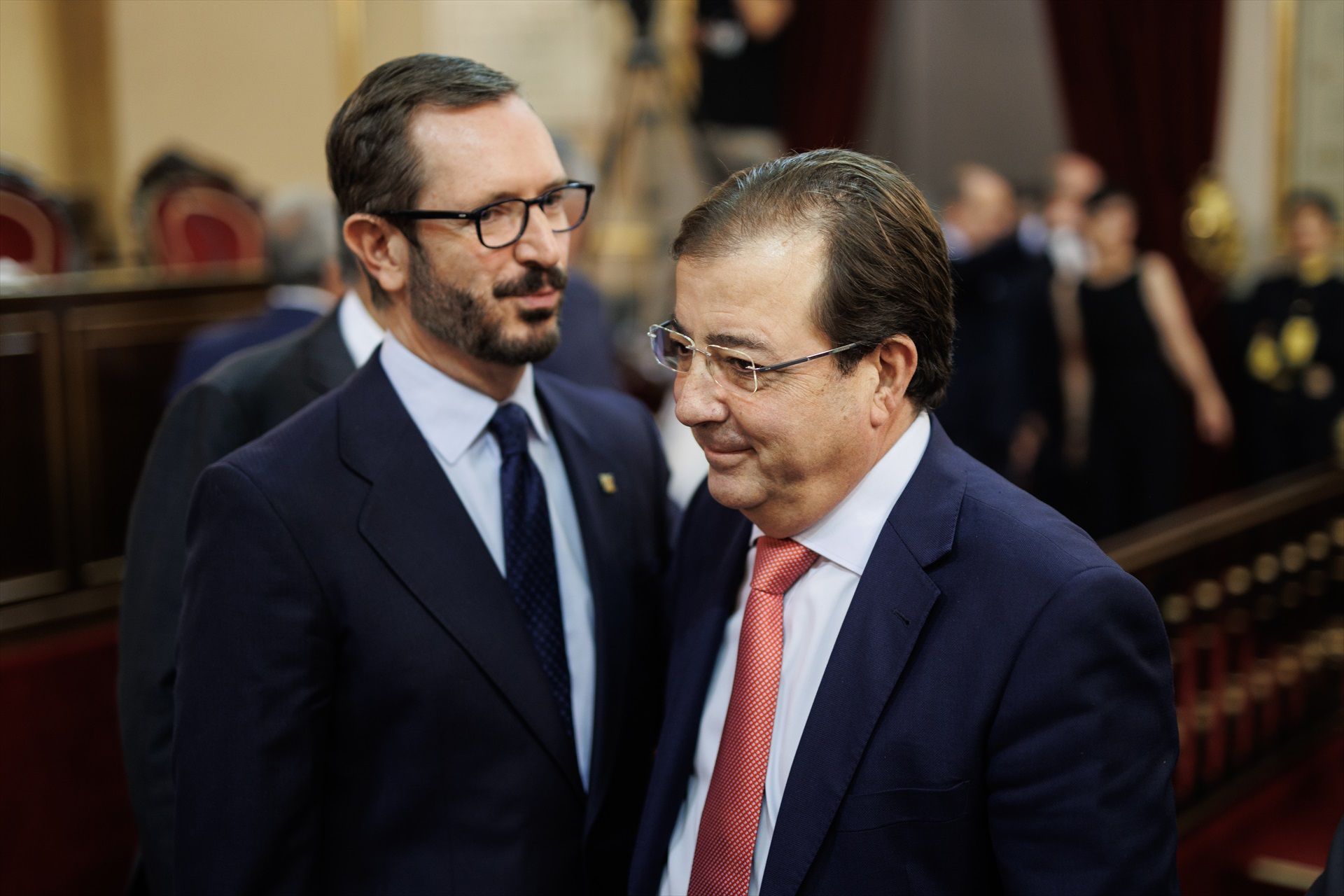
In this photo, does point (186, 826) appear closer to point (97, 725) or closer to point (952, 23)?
point (97, 725)

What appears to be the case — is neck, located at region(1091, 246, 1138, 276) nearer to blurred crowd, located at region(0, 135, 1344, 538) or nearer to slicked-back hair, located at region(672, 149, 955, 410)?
blurred crowd, located at region(0, 135, 1344, 538)

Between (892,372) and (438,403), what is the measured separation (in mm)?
679

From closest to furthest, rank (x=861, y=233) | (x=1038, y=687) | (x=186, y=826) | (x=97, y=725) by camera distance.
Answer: (x=1038, y=687)
(x=861, y=233)
(x=186, y=826)
(x=97, y=725)

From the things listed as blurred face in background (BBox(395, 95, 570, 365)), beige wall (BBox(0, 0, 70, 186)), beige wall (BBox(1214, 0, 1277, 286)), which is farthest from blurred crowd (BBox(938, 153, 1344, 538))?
beige wall (BBox(0, 0, 70, 186))

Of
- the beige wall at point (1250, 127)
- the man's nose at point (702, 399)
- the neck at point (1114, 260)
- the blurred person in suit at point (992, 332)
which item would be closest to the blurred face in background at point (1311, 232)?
the beige wall at point (1250, 127)

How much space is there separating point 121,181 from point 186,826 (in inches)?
306

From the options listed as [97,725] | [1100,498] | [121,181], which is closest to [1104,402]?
[1100,498]

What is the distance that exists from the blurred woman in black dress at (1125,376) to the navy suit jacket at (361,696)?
5.16 metres

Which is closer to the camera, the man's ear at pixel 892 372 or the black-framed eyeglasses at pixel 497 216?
the man's ear at pixel 892 372

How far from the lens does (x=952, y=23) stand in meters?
9.22

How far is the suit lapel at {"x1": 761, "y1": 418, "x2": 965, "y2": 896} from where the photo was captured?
1.48m

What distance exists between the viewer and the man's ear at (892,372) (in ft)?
5.09

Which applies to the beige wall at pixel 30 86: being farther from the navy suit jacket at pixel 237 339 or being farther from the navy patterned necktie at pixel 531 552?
the navy patterned necktie at pixel 531 552

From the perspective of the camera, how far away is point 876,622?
1.52 meters
